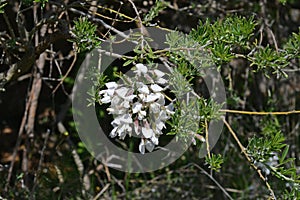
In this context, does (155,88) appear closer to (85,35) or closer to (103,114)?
(85,35)

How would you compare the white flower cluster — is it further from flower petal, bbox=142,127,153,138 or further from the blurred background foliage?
the blurred background foliage

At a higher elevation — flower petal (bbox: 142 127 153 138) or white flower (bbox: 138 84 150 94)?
white flower (bbox: 138 84 150 94)

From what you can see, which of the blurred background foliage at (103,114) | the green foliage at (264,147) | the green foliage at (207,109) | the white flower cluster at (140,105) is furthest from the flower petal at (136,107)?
the blurred background foliage at (103,114)

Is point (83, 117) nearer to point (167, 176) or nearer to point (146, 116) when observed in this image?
point (167, 176)

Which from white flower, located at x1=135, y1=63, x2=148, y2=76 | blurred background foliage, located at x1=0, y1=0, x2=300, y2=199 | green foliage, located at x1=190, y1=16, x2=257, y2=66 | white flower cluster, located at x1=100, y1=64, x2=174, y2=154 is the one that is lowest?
blurred background foliage, located at x1=0, y1=0, x2=300, y2=199

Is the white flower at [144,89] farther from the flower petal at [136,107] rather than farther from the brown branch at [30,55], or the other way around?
the brown branch at [30,55]

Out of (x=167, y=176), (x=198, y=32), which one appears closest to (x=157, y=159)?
(x=167, y=176)

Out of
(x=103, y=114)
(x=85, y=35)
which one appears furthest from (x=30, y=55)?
(x=103, y=114)

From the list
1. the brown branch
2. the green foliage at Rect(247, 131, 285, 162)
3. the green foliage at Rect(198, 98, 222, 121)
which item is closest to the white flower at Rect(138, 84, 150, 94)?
the green foliage at Rect(198, 98, 222, 121)
